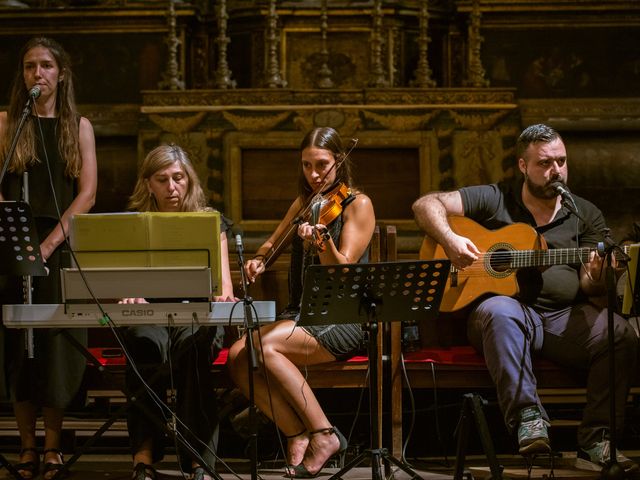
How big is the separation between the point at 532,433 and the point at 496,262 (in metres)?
0.90

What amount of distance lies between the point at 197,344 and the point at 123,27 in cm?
346

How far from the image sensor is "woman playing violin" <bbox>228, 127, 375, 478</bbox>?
13.4ft

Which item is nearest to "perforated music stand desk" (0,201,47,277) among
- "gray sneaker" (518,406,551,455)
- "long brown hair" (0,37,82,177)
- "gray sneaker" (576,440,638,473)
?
"long brown hair" (0,37,82,177)

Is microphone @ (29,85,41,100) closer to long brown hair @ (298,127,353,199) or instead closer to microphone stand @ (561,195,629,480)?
long brown hair @ (298,127,353,199)

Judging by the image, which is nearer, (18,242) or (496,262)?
(18,242)

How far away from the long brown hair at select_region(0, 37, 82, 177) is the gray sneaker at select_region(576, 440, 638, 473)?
257 centimetres

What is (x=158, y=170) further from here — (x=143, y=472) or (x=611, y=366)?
(x=611, y=366)

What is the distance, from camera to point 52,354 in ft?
13.8

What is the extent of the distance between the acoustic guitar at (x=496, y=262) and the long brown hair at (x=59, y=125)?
1.75m

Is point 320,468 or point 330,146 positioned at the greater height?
point 330,146

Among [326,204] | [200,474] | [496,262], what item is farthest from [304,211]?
[200,474]

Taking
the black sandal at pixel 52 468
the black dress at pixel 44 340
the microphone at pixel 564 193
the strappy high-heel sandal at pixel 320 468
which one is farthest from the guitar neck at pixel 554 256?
the black sandal at pixel 52 468

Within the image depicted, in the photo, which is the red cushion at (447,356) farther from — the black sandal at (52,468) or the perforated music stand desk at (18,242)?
the perforated music stand desk at (18,242)

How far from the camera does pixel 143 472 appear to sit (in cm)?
389
